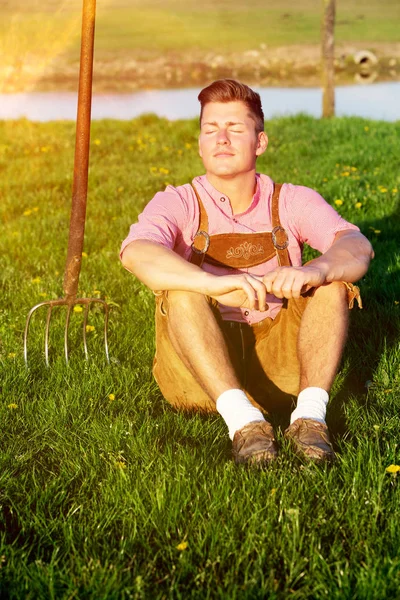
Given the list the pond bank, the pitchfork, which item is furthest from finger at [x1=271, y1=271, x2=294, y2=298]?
the pond bank

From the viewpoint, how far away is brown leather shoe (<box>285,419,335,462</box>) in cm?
334

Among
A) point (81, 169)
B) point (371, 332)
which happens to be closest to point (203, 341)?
point (81, 169)

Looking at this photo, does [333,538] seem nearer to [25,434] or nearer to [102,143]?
[25,434]

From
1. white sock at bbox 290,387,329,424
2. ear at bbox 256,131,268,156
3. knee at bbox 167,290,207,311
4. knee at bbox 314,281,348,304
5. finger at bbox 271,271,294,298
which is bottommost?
white sock at bbox 290,387,329,424

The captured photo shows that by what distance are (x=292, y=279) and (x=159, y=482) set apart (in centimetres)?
107

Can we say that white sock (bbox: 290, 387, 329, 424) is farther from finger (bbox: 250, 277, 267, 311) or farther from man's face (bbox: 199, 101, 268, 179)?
man's face (bbox: 199, 101, 268, 179)

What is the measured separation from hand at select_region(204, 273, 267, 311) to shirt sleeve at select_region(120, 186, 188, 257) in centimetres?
45

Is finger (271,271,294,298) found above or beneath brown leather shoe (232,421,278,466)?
above

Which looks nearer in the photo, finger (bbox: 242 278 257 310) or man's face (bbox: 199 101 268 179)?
finger (bbox: 242 278 257 310)

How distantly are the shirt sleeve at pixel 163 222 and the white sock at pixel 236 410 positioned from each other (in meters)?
0.82

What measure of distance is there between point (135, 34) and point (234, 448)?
57.7 m

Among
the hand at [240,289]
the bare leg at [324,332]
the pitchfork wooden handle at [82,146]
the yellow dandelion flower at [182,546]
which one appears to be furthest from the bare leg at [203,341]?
the pitchfork wooden handle at [82,146]

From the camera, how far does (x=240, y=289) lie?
3.54m

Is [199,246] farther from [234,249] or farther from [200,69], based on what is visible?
[200,69]
